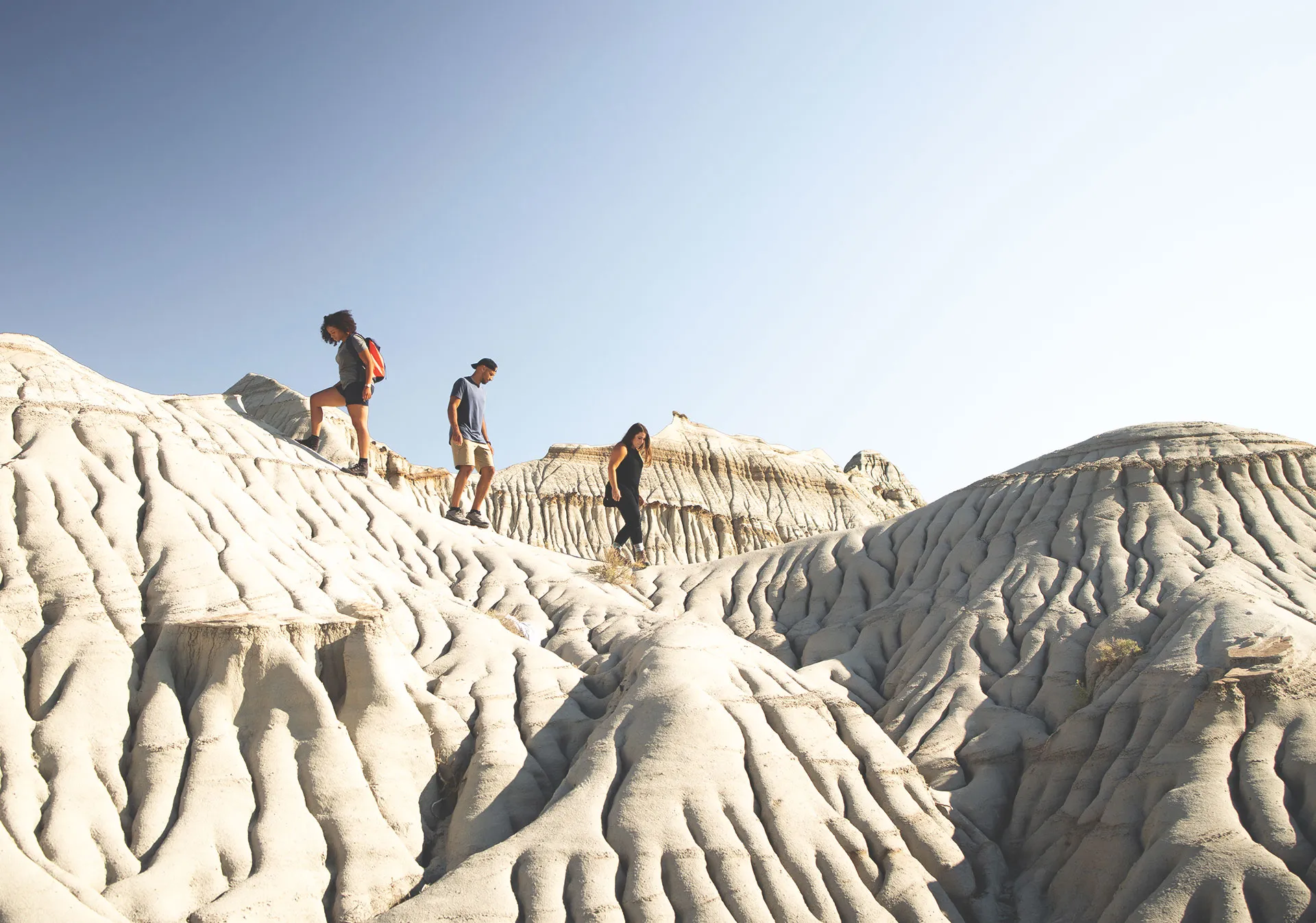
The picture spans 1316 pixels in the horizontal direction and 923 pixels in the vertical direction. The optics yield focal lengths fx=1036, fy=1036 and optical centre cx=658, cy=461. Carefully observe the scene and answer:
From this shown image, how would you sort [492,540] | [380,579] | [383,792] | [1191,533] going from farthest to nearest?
[492,540] → [1191,533] → [380,579] → [383,792]

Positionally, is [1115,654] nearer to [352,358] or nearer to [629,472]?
[629,472]

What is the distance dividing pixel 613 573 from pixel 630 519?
5.91ft

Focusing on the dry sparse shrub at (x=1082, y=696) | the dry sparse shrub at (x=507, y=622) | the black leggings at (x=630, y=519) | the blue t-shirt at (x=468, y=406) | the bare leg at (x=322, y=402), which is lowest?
the dry sparse shrub at (x=1082, y=696)

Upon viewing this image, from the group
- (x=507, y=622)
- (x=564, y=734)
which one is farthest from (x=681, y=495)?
(x=564, y=734)

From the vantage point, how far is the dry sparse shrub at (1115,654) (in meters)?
11.5

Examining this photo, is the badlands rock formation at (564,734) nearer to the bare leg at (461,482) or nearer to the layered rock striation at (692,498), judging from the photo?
the bare leg at (461,482)

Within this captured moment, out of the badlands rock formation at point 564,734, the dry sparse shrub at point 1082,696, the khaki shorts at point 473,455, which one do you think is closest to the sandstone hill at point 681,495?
the khaki shorts at point 473,455

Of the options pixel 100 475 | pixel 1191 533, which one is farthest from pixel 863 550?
pixel 100 475

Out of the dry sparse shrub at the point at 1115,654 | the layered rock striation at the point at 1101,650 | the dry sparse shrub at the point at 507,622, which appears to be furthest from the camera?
the dry sparse shrub at the point at 507,622

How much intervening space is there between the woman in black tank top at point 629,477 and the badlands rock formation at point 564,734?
11.5 feet

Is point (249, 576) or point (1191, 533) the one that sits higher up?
point (249, 576)

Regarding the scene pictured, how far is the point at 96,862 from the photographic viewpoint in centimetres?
756

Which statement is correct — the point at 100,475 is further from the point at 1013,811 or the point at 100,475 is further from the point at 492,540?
the point at 1013,811

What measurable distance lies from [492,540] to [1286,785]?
11645mm
